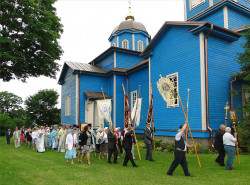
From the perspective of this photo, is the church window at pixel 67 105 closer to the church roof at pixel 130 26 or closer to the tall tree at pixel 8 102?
the church roof at pixel 130 26

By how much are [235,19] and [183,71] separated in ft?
23.7

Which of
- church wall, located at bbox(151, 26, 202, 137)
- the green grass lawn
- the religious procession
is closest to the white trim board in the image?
church wall, located at bbox(151, 26, 202, 137)

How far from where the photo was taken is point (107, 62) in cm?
2491

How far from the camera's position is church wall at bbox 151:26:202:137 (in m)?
13.8

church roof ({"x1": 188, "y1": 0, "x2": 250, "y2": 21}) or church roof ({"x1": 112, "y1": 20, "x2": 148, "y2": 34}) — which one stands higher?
church roof ({"x1": 112, "y1": 20, "x2": 148, "y2": 34})

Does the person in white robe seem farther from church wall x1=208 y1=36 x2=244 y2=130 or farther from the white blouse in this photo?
church wall x1=208 y1=36 x2=244 y2=130

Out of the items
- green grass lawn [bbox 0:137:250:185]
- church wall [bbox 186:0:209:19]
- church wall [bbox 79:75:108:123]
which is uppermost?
church wall [bbox 186:0:209:19]

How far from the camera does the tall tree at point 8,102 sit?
228ft

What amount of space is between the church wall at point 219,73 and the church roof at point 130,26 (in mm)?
15401

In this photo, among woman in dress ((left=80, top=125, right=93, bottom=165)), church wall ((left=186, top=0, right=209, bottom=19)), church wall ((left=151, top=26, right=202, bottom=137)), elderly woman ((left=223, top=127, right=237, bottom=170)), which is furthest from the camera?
church wall ((left=186, top=0, right=209, bottom=19))

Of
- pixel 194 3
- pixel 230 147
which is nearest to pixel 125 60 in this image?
pixel 194 3

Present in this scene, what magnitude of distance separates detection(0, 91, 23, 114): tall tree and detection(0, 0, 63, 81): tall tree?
5581 cm

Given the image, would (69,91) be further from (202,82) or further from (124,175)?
(124,175)

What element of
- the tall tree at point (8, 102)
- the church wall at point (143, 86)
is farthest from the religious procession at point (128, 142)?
the tall tree at point (8, 102)
